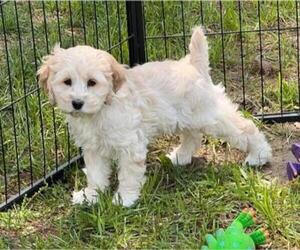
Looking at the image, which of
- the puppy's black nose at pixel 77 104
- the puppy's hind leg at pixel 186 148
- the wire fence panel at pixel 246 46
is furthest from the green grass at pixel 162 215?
the wire fence panel at pixel 246 46

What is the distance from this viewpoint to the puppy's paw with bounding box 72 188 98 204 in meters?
4.64

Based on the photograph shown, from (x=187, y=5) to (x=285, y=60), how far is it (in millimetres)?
896

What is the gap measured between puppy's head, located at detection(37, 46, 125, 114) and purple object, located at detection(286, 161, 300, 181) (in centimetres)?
102

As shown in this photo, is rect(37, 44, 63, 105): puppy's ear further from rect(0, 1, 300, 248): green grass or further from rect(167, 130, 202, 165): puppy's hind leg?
rect(167, 130, 202, 165): puppy's hind leg

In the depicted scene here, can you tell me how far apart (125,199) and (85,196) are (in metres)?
0.20

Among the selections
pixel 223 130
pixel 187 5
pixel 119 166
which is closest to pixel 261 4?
pixel 187 5

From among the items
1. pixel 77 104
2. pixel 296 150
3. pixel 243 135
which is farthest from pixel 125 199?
pixel 296 150

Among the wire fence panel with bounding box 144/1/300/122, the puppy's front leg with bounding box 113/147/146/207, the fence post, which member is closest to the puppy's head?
the puppy's front leg with bounding box 113/147/146/207

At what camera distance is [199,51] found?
489 centimetres

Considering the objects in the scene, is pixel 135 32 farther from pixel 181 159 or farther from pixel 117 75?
pixel 117 75

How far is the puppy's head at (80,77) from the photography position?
430 cm

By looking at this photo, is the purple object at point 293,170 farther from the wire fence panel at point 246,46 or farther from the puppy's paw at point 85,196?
the puppy's paw at point 85,196

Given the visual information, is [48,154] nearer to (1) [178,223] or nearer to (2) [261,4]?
(1) [178,223]

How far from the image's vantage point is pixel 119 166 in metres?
4.66
